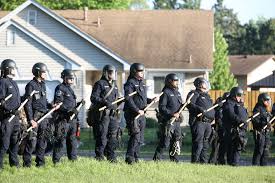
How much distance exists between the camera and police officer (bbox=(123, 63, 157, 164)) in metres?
15.6

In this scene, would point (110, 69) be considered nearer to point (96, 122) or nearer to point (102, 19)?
point (96, 122)

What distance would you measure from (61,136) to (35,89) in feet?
4.01

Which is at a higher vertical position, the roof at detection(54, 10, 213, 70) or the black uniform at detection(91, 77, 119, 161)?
the roof at detection(54, 10, 213, 70)

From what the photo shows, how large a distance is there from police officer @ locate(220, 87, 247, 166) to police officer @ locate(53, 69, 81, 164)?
155 inches

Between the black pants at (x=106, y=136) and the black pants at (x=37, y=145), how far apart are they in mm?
1305

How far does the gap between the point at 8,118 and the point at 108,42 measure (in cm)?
2465

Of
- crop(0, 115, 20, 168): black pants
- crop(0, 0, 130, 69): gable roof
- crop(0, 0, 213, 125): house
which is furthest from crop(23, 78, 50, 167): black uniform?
crop(0, 0, 130, 69): gable roof

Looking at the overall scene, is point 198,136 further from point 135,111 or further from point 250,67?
point 250,67

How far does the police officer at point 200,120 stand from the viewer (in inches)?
663

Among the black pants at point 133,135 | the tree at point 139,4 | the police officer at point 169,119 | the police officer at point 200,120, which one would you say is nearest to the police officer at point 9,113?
the black pants at point 133,135

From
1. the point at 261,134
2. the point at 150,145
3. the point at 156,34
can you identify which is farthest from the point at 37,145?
the point at 156,34

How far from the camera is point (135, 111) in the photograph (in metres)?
15.6

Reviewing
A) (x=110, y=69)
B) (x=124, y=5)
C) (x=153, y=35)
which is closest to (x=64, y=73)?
(x=110, y=69)

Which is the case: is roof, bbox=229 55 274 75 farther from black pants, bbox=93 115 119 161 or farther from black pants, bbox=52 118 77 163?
black pants, bbox=52 118 77 163
